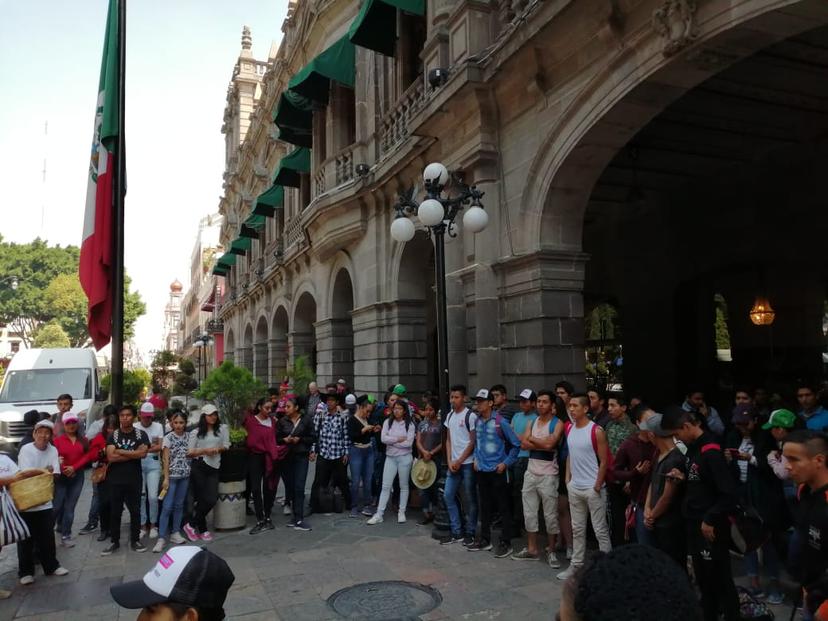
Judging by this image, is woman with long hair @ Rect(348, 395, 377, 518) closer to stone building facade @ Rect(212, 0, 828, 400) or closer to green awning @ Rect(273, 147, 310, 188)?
stone building facade @ Rect(212, 0, 828, 400)

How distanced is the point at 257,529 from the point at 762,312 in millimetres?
11443

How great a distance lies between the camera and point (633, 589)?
53.6 inches

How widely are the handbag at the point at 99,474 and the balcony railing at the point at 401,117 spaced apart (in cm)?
775

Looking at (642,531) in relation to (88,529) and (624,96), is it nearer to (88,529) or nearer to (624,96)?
(624,96)

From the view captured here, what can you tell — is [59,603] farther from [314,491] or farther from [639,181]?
[639,181]

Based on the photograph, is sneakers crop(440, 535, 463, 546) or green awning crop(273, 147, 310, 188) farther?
green awning crop(273, 147, 310, 188)

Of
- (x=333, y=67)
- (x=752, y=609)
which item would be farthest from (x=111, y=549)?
(x=333, y=67)

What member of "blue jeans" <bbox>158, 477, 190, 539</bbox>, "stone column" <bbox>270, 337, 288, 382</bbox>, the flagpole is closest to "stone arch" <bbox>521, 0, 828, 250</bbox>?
the flagpole

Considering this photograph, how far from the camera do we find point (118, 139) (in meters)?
8.97

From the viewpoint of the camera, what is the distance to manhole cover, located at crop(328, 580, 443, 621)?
18.1 feet

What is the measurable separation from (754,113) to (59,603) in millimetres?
11643

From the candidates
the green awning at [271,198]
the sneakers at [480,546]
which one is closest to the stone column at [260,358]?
the green awning at [271,198]

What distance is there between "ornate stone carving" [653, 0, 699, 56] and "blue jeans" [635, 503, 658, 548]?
4896 millimetres

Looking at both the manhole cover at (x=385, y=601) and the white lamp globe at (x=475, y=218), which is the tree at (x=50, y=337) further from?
the manhole cover at (x=385, y=601)
